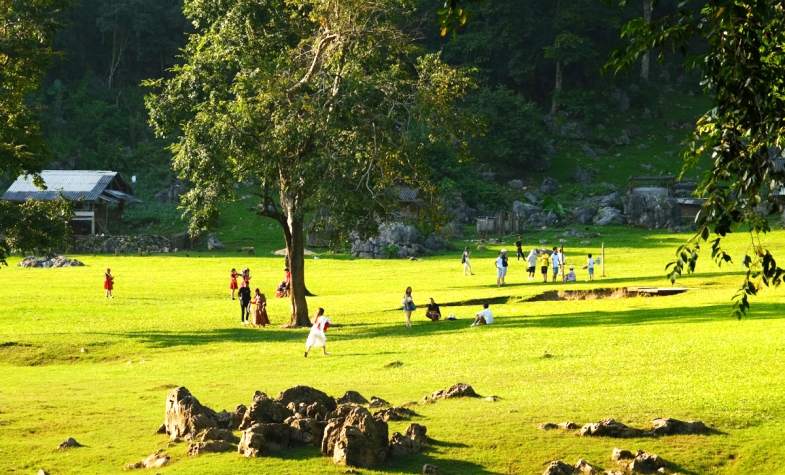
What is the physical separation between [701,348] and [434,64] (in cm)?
1768

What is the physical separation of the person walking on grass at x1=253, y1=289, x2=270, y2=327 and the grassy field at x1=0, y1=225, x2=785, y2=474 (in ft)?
3.09

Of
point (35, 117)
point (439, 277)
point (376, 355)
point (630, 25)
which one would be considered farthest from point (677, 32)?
point (439, 277)

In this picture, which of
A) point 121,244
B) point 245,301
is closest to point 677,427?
point 245,301

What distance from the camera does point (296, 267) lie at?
4619 centimetres

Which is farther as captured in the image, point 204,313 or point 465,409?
point 204,313

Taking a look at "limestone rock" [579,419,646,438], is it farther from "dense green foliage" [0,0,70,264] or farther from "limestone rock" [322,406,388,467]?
"dense green foliage" [0,0,70,264]

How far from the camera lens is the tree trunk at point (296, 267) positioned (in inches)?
1797

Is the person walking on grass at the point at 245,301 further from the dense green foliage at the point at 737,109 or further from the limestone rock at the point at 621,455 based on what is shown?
the dense green foliage at the point at 737,109

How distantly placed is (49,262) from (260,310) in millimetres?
37986

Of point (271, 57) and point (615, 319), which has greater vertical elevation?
point (271, 57)

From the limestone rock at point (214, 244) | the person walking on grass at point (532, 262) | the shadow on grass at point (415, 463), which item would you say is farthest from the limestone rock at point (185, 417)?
the limestone rock at point (214, 244)

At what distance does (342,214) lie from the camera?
4381cm

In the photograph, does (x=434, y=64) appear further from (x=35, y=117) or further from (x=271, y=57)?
(x=35, y=117)

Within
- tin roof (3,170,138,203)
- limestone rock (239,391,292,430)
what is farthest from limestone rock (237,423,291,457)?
tin roof (3,170,138,203)
